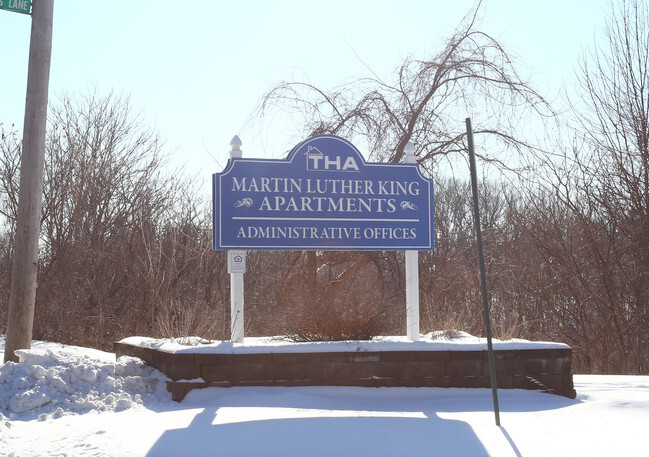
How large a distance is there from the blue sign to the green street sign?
10.3ft

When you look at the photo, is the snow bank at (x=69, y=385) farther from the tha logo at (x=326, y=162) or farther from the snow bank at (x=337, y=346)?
the tha logo at (x=326, y=162)

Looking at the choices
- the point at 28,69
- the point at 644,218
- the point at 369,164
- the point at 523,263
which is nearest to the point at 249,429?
the point at 369,164

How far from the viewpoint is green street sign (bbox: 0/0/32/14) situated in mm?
7410

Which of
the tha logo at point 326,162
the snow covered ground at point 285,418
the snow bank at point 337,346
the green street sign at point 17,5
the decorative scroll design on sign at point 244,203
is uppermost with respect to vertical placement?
the green street sign at point 17,5

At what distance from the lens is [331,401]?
6277mm

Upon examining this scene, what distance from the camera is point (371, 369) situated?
660 centimetres

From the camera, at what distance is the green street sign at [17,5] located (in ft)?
24.3

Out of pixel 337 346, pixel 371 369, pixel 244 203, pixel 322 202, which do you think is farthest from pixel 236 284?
pixel 371 369

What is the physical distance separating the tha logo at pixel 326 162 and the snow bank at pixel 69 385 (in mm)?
3062

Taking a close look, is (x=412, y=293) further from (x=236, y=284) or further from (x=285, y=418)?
(x=285, y=418)

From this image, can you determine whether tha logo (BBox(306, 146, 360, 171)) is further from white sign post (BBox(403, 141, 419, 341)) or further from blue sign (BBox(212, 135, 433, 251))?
white sign post (BBox(403, 141, 419, 341))

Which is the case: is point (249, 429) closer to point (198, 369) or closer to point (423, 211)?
point (198, 369)

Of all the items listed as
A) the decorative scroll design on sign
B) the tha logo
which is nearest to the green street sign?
the decorative scroll design on sign

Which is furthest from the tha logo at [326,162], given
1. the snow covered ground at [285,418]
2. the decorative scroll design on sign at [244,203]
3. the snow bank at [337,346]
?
the snow covered ground at [285,418]
